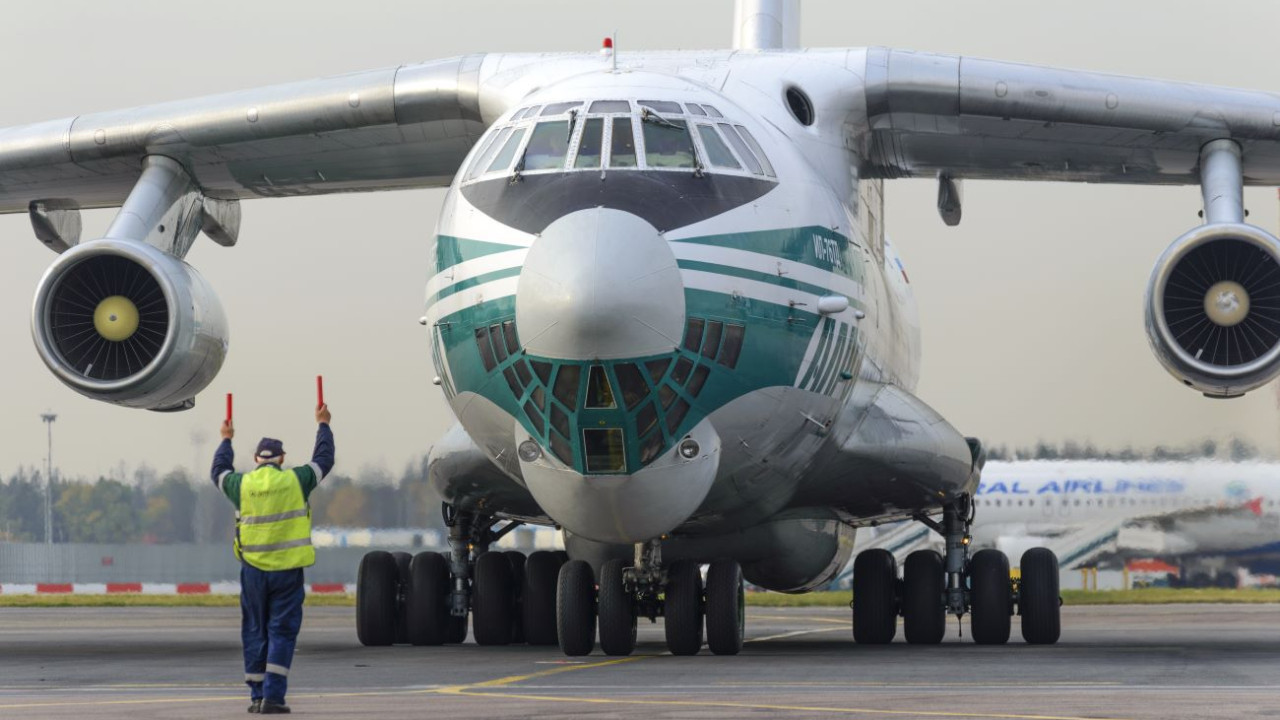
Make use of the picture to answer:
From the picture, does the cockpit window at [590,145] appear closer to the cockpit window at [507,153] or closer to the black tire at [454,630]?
the cockpit window at [507,153]

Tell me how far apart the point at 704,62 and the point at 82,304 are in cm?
443

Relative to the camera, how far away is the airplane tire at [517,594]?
14.4 meters

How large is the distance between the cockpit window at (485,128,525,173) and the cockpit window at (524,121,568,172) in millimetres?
90

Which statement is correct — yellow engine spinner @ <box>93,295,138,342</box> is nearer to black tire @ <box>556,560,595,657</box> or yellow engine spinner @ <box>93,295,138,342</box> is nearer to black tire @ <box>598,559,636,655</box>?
black tire @ <box>556,560,595,657</box>

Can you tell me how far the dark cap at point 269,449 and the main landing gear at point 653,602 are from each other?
10.2 ft

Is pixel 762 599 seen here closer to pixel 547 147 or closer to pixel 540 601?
pixel 540 601

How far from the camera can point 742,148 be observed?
1088cm

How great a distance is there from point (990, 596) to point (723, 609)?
3.17 metres

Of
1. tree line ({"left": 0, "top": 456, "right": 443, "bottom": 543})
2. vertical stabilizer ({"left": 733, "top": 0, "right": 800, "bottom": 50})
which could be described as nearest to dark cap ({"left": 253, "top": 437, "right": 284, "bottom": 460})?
vertical stabilizer ({"left": 733, "top": 0, "right": 800, "bottom": 50})

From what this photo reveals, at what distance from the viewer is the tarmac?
7711 mm

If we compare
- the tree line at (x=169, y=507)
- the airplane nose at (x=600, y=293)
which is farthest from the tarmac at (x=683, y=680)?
the tree line at (x=169, y=507)

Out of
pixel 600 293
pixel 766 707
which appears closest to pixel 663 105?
pixel 600 293

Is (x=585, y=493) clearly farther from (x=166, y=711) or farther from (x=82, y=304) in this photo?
(x=82, y=304)

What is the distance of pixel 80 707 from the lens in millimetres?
7973
